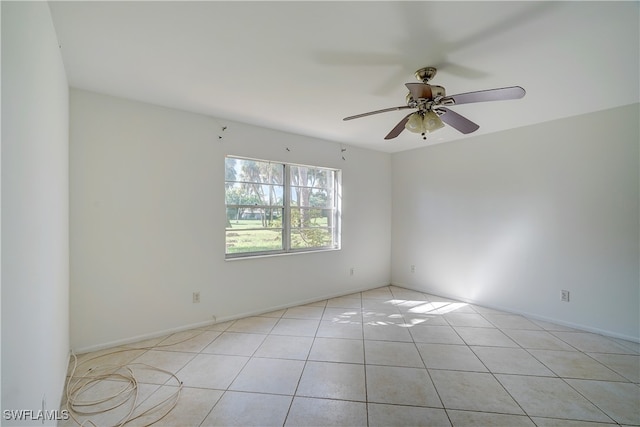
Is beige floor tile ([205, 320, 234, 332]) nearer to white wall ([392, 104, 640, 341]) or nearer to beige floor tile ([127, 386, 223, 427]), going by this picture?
beige floor tile ([127, 386, 223, 427])

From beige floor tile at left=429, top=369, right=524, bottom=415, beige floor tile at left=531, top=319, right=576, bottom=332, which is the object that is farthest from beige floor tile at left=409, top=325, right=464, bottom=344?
beige floor tile at left=531, top=319, right=576, bottom=332

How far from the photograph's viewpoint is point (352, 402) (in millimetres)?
1850

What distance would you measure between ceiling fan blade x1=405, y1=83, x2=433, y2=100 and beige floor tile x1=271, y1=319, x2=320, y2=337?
7.99 ft

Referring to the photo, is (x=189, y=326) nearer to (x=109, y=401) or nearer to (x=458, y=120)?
(x=109, y=401)

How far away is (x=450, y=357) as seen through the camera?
95.7 inches

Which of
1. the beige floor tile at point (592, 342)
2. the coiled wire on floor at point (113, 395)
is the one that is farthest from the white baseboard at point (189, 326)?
the beige floor tile at point (592, 342)

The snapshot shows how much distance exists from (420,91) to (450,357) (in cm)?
225

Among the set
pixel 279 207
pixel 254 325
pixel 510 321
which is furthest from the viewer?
pixel 279 207

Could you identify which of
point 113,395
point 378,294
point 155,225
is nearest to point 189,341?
point 113,395

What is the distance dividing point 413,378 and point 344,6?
2.55 meters

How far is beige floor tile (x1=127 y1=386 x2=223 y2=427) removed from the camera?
167 cm

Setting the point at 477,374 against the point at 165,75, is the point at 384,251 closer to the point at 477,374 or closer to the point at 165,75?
the point at 477,374

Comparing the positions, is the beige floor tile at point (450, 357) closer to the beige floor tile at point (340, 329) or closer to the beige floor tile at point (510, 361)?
the beige floor tile at point (510, 361)

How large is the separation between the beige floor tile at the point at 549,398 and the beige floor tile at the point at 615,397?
65mm
